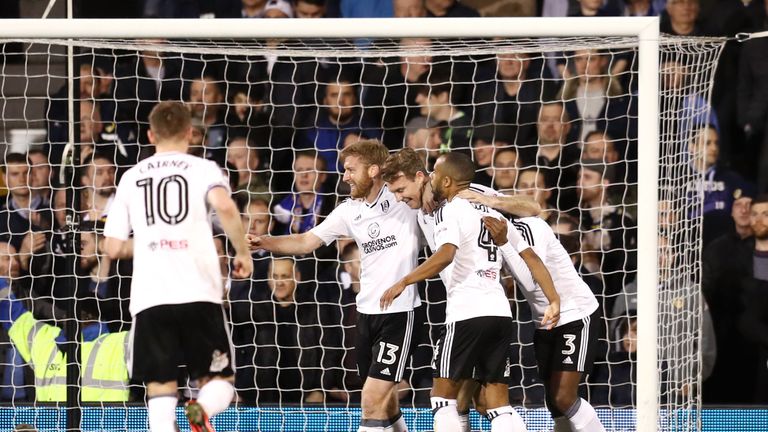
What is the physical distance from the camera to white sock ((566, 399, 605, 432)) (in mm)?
7020

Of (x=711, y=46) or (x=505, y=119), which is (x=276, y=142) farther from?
(x=711, y=46)

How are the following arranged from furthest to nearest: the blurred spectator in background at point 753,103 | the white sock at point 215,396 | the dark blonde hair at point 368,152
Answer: the blurred spectator in background at point 753,103, the dark blonde hair at point 368,152, the white sock at point 215,396

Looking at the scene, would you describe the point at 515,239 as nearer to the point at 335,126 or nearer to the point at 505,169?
the point at 505,169

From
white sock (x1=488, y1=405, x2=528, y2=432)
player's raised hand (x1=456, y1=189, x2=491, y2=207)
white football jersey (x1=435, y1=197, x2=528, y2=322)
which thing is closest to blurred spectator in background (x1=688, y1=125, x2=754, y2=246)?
player's raised hand (x1=456, y1=189, x2=491, y2=207)

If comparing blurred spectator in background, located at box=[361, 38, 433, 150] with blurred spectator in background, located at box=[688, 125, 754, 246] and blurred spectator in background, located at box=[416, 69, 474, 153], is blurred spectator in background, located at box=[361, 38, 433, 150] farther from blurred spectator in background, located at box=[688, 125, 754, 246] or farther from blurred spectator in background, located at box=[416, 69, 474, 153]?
blurred spectator in background, located at box=[688, 125, 754, 246]

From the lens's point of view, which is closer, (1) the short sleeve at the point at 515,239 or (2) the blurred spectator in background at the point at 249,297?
(1) the short sleeve at the point at 515,239

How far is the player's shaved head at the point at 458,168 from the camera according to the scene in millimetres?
6801

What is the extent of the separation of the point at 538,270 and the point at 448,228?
0.49m

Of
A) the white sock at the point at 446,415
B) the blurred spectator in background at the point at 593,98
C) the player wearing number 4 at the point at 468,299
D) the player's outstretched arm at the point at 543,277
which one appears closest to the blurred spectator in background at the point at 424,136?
the blurred spectator in background at the point at 593,98

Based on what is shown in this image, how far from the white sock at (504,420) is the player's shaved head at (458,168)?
1.14 m

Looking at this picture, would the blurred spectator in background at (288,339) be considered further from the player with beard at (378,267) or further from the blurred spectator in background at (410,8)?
the blurred spectator in background at (410,8)

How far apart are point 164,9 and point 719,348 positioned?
4.20 metres

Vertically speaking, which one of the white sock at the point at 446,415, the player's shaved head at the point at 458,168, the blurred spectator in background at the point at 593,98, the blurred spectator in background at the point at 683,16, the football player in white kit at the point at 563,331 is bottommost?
the white sock at the point at 446,415

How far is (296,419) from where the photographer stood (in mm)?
8383
